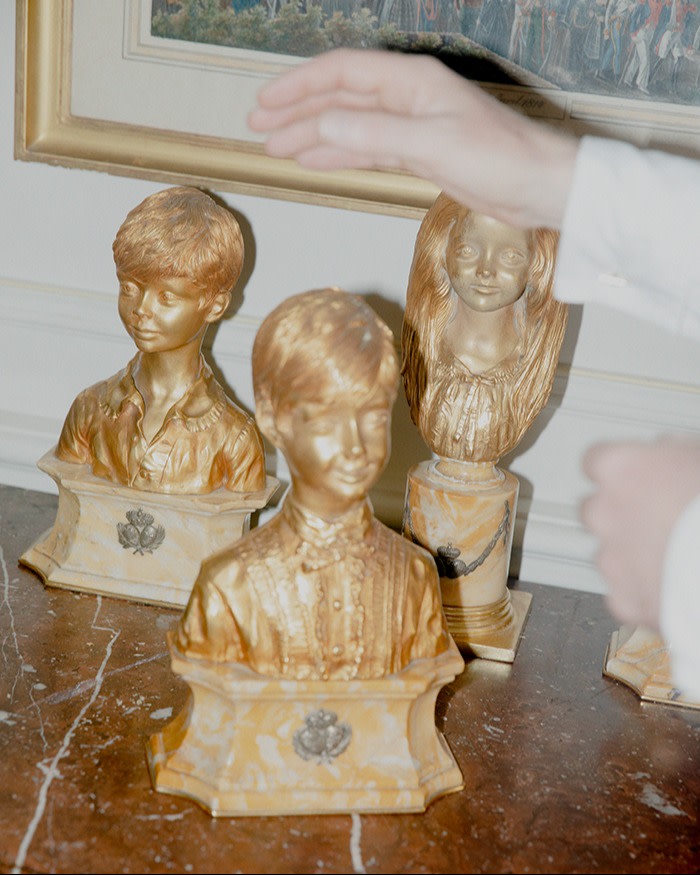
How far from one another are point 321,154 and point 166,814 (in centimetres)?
57

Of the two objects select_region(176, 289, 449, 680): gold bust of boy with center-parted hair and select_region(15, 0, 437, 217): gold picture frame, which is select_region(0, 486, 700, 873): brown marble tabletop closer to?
select_region(176, 289, 449, 680): gold bust of boy with center-parted hair

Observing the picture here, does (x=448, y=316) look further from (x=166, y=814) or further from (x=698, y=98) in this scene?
(x=166, y=814)

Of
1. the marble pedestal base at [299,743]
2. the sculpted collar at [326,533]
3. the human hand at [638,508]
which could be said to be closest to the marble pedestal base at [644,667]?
the marble pedestal base at [299,743]

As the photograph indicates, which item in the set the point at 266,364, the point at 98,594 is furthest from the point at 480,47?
the point at 98,594

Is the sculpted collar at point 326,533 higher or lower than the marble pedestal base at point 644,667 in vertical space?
higher

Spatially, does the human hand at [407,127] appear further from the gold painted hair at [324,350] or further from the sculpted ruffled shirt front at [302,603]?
the sculpted ruffled shirt front at [302,603]

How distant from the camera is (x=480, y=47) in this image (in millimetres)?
1480

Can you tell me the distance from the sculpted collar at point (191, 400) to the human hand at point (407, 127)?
0.47 m

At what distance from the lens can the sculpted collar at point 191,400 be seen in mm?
1381

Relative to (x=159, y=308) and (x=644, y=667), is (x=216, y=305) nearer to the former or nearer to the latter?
(x=159, y=308)

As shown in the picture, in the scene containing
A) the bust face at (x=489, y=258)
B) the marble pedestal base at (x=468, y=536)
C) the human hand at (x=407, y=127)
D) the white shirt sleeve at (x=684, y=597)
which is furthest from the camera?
the marble pedestal base at (x=468, y=536)

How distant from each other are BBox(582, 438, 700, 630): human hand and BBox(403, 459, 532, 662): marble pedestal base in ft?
1.85

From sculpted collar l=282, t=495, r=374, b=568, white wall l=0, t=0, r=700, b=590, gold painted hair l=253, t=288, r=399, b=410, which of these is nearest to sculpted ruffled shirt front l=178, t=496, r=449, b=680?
sculpted collar l=282, t=495, r=374, b=568

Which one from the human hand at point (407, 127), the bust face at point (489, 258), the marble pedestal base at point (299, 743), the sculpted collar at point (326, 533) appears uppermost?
the human hand at point (407, 127)
